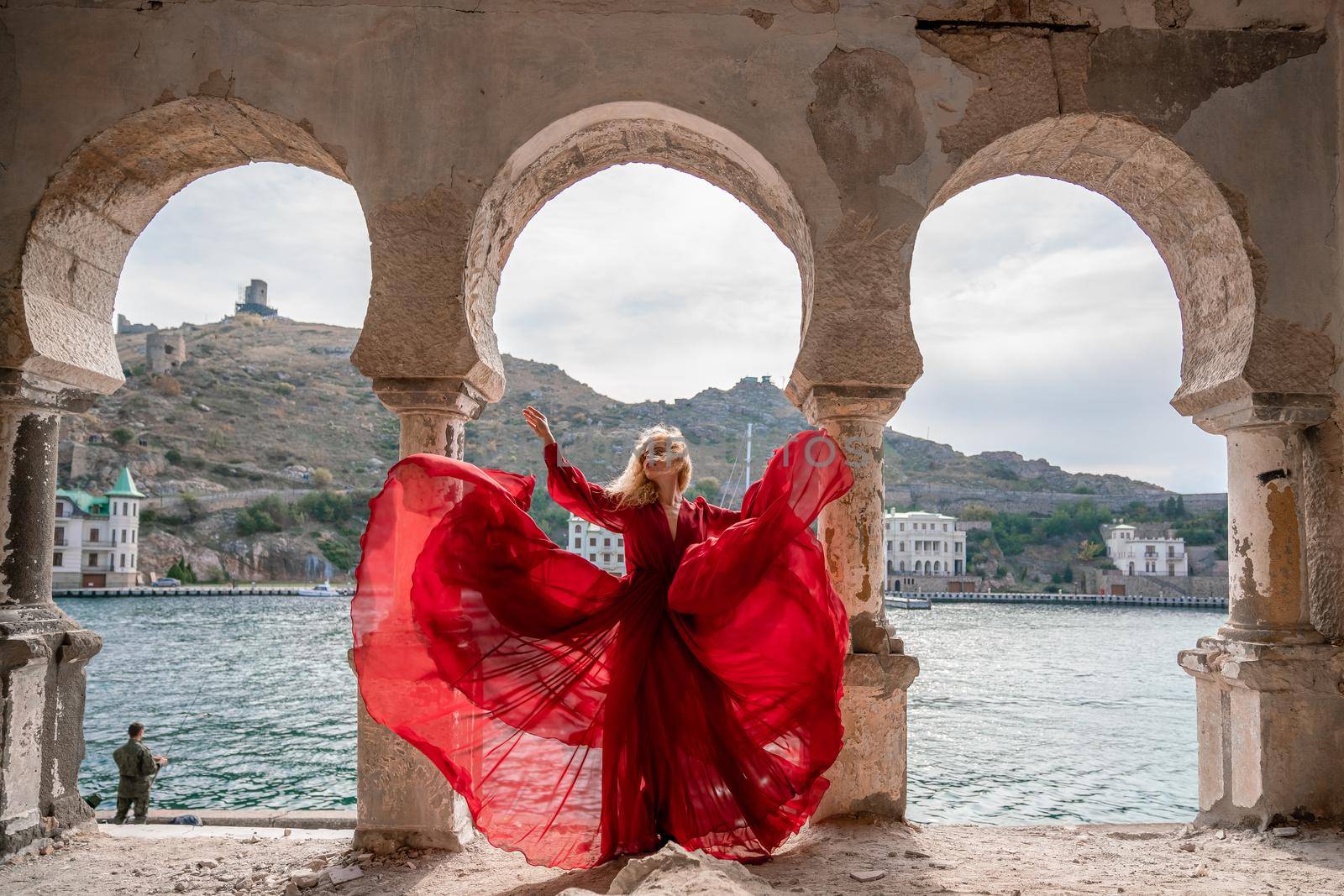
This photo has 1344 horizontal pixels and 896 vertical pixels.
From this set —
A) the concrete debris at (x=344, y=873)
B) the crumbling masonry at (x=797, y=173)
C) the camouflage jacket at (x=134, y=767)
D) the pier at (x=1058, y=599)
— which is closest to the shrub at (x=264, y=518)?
the pier at (x=1058, y=599)

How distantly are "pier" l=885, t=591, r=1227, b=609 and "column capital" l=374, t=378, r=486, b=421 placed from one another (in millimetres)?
63479

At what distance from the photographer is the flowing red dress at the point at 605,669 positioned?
3.24 metres

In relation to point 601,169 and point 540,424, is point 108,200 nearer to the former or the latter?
point 601,169

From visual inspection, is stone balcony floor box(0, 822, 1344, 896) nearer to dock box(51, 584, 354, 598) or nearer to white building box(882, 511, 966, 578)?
dock box(51, 584, 354, 598)

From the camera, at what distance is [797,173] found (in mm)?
3984

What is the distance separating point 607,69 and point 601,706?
2.70m

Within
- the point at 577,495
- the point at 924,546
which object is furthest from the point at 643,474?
the point at 924,546

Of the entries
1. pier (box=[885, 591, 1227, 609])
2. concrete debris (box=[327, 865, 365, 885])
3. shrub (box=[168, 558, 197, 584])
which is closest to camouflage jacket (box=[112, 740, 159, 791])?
concrete debris (box=[327, 865, 365, 885])

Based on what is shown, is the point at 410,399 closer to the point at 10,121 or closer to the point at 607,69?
the point at 607,69

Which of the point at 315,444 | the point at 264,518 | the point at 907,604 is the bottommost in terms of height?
the point at 907,604

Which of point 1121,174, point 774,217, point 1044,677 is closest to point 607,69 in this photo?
point 774,217

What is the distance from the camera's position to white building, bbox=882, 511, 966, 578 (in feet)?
225

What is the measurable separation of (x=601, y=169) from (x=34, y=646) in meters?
3.41

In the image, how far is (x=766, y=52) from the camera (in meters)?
4.04
